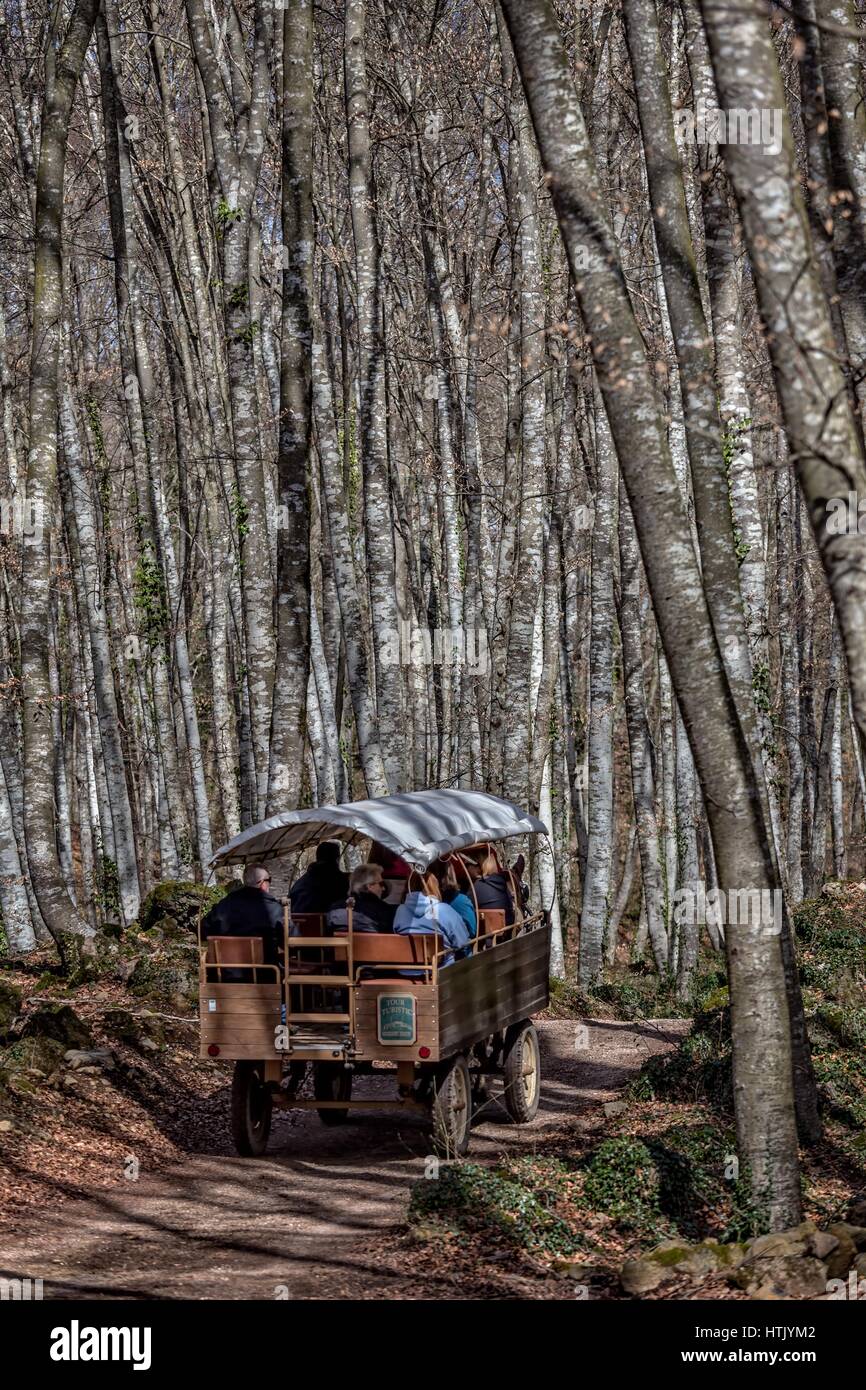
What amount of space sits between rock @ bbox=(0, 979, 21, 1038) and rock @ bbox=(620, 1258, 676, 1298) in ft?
Answer: 21.5

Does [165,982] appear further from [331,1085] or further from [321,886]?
[321,886]

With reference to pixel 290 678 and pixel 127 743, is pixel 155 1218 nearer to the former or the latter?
pixel 290 678

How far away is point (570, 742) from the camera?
25.8 m

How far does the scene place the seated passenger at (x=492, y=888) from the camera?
11422mm

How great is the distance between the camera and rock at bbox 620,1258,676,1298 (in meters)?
6.52

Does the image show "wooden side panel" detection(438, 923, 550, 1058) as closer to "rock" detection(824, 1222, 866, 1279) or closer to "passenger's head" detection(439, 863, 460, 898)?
"passenger's head" detection(439, 863, 460, 898)

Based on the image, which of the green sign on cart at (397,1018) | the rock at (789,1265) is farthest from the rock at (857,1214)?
the green sign on cart at (397,1018)

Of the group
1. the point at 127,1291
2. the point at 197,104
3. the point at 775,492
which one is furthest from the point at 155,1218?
the point at 775,492

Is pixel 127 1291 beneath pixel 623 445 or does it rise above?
beneath

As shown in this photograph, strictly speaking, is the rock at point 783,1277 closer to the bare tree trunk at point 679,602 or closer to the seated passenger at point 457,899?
the bare tree trunk at point 679,602

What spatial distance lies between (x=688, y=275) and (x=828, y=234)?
126 cm

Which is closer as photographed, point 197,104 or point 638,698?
point 638,698

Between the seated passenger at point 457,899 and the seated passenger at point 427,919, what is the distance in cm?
63

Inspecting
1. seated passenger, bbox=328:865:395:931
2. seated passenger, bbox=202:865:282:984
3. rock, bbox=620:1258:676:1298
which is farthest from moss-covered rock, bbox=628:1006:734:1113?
rock, bbox=620:1258:676:1298
